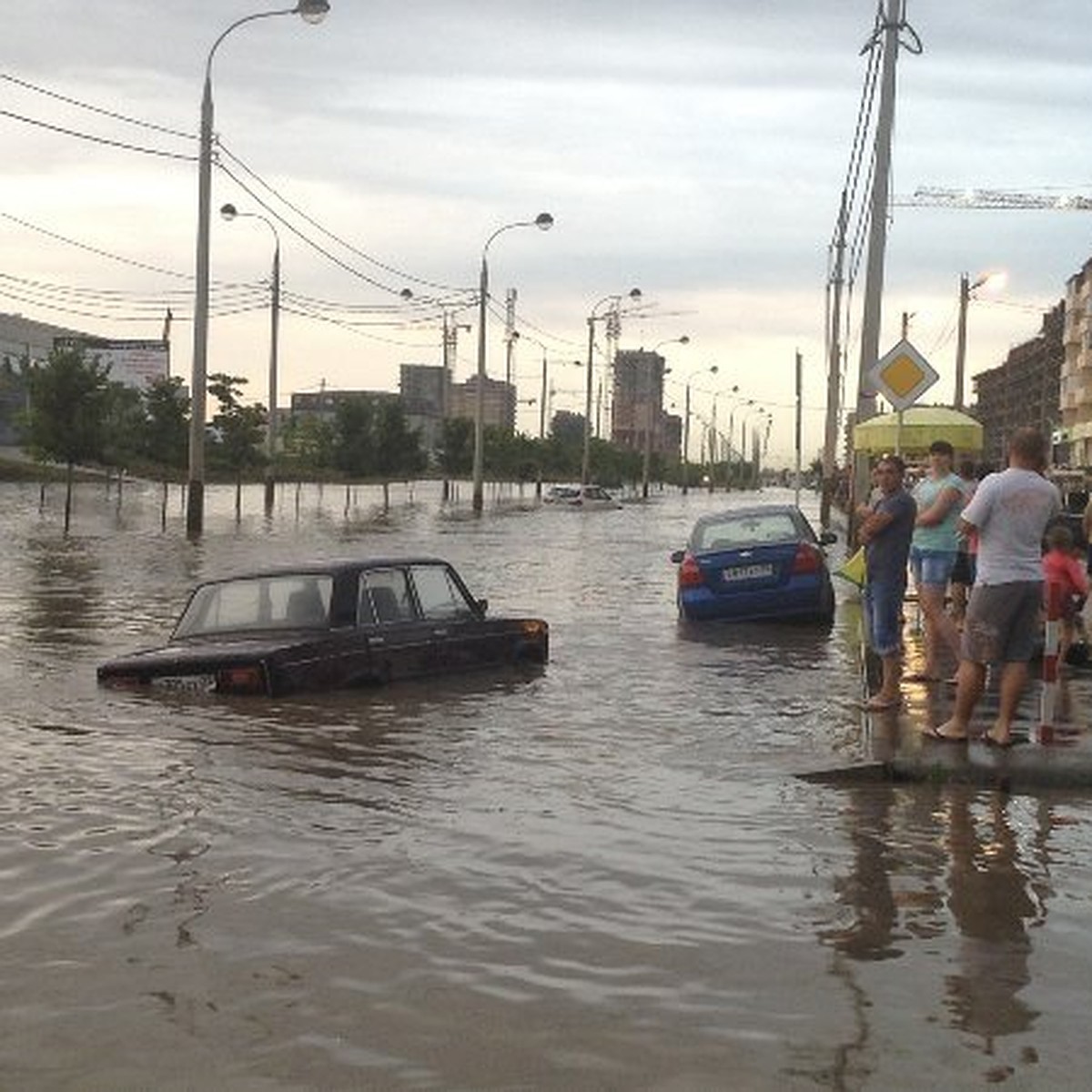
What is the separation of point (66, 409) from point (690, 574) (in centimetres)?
2736

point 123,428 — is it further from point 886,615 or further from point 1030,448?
point 1030,448

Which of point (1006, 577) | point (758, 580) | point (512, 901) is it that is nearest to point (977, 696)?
point (1006, 577)

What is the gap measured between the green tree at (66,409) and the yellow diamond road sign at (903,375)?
3016cm

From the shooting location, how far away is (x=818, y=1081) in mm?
4168

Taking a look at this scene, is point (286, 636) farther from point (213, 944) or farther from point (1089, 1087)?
point (1089, 1087)

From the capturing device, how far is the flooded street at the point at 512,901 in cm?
440

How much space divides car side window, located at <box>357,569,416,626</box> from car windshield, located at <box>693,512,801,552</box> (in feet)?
22.6

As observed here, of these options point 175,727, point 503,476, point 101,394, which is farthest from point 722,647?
point 503,476

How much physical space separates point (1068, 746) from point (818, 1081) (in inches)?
194

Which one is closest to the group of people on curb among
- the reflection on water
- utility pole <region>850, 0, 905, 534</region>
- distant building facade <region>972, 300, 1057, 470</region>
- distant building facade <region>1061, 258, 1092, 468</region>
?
the reflection on water

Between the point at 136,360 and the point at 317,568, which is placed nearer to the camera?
the point at 317,568

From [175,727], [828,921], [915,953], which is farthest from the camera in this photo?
[175,727]

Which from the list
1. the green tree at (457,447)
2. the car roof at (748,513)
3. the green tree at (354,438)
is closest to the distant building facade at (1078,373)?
the green tree at (457,447)

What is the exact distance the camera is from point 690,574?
59.2ft
